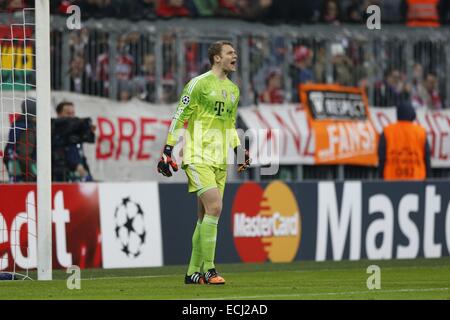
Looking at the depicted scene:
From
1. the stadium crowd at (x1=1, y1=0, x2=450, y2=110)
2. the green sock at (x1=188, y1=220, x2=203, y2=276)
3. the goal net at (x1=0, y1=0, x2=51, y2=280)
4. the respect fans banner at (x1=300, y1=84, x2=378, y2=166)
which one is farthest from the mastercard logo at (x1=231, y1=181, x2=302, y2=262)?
the green sock at (x1=188, y1=220, x2=203, y2=276)

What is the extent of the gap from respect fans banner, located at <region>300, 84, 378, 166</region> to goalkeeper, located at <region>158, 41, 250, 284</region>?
921 centimetres

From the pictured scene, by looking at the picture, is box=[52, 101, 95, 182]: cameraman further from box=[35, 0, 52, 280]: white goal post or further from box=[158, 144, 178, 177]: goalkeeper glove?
box=[158, 144, 178, 177]: goalkeeper glove

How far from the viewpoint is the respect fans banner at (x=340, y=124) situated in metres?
23.4

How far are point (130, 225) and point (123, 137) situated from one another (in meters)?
3.10

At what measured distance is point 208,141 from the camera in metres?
13.9

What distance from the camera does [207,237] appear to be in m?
13.7

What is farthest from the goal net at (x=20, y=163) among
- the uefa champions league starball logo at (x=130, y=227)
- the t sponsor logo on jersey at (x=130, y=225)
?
the uefa champions league starball logo at (x=130, y=227)

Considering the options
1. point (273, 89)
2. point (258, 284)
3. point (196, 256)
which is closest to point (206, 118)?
point (196, 256)

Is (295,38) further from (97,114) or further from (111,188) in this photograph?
(111,188)

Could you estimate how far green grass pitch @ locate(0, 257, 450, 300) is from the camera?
12.3m

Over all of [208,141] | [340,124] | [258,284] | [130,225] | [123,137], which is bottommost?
[258,284]

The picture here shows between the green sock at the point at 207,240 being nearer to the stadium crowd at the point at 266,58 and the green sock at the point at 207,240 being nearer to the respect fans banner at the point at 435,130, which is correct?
the stadium crowd at the point at 266,58

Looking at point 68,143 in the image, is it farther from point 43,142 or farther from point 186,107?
point 186,107

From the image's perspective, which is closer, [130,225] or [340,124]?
[130,225]
